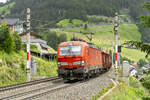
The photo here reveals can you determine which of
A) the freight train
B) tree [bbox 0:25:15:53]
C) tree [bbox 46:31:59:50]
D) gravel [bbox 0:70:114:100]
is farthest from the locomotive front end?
tree [bbox 46:31:59:50]

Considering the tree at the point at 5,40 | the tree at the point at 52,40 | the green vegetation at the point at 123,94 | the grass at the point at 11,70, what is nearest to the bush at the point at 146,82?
the green vegetation at the point at 123,94

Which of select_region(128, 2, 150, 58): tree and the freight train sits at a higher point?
select_region(128, 2, 150, 58): tree

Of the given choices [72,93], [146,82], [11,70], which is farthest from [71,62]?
[146,82]

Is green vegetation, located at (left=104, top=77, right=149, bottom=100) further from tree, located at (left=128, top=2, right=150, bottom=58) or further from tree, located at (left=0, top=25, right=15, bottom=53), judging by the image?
tree, located at (left=0, top=25, right=15, bottom=53)

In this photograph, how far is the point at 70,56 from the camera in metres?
20.1

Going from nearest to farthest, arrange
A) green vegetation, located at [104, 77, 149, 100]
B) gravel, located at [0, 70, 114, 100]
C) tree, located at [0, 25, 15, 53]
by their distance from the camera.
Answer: gravel, located at [0, 70, 114, 100] < green vegetation, located at [104, 77, 149, 100] < tree, located at [0, 25, 15, 53]

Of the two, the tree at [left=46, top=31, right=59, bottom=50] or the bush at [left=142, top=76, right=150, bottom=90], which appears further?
the tree at [left=46, top=31, right=59, bottom=50]

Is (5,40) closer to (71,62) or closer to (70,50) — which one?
(70,50)

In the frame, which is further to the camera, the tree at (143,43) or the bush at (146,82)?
the bush at (146,82)

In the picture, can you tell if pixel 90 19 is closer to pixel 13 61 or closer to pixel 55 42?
pixel 55 42

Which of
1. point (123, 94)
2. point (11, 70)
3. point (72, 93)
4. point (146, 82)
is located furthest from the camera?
point (11, 70)

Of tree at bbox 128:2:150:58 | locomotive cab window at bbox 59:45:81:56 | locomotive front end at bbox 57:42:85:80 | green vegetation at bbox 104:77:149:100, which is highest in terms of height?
tree at bbox 128:2:150:58

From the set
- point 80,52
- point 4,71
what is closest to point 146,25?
point 80,52

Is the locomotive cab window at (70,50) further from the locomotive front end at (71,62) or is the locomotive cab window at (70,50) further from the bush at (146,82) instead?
the bush at (146,82)
